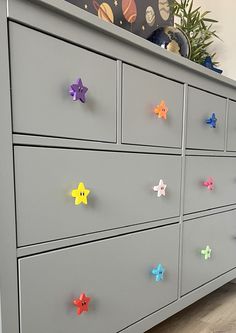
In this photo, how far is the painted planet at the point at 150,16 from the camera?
1123 millimetres

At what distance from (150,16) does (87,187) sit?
84cm

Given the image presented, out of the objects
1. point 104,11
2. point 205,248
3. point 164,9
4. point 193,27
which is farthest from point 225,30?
point 205,248

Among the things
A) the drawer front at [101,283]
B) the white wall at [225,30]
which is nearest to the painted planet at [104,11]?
the drawer front at [101,283]

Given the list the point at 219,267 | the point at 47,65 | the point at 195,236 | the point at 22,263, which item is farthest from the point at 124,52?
the point at 219,267

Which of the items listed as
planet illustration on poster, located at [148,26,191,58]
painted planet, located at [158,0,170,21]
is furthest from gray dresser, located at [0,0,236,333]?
painted planet, located at [158,0,170,21]

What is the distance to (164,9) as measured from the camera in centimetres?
121

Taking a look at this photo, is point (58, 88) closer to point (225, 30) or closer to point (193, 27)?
point (193, 27)

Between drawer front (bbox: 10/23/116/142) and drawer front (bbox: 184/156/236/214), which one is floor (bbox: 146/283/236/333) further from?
drawer front (bbox: 10/23/116/142)

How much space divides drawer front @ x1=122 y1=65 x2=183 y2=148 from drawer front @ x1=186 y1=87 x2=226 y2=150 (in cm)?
7

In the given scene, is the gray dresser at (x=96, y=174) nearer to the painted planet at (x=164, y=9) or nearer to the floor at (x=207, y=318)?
the floor at (x=207, y=318)

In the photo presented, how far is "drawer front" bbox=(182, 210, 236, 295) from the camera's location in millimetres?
994

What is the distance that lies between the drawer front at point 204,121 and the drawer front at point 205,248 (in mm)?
288

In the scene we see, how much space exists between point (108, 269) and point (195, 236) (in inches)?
16.8

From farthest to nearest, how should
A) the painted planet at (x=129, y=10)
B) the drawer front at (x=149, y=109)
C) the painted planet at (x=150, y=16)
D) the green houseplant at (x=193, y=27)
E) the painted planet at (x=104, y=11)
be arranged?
the green houseplant at (x=193, y=27) < the painted planet at (x=150, y=16) < the painted planet at (x=129, y=10) < the painted planet at (x=104, y=11) < the drawer front at (x=149, y=109)
